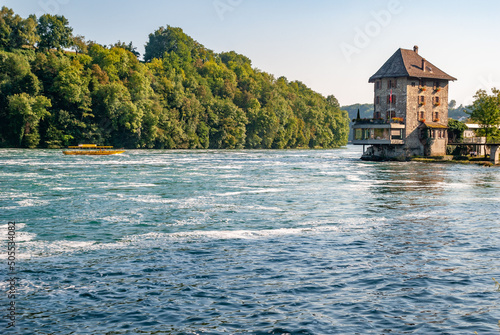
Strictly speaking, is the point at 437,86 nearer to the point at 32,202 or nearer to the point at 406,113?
the point at 406,113

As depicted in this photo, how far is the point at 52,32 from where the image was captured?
14400cm

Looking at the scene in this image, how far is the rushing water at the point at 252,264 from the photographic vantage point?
13945mm

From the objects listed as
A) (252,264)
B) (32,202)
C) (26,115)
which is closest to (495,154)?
(32,202)

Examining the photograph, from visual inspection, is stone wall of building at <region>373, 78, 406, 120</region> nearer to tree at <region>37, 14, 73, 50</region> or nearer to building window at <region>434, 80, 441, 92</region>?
building window at <region>434, 80, 441, 92</region>

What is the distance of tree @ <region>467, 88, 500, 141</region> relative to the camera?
106 metres

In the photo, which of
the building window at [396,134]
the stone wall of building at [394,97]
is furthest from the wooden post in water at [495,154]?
the stone wall of building at [394,97]

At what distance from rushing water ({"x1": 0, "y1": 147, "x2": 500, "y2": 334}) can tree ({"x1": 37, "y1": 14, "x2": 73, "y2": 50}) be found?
11627 cm

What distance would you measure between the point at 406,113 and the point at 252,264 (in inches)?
3580

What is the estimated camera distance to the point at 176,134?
156m

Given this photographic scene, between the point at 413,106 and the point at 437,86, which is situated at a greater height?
the point at 437,86

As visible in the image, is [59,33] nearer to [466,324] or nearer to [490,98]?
[490,98]

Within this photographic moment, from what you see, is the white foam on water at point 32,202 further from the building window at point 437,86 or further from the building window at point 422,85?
the building window at point 437,86

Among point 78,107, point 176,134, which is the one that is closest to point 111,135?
point 78,107

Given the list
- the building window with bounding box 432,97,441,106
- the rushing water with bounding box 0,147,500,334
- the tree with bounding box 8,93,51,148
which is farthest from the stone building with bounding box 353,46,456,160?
the tree with bounding box 8,93,51,148
